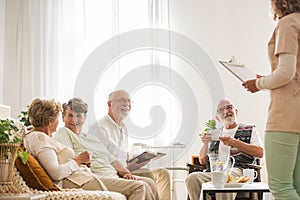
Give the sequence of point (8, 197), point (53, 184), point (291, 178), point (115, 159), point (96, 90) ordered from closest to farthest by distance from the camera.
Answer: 1. point (291, 178)
2. point (8, 197)
3. point (53, 184)
4. point (115, 159)
5. point (96, 90)

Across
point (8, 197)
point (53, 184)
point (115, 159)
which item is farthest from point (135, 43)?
point (8, 197)

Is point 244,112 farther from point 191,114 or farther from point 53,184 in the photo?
point 53,184

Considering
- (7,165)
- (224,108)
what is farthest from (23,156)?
(224,108)

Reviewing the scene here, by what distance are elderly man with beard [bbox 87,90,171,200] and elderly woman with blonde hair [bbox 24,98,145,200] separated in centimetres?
44

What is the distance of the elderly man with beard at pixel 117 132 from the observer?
11.2ft

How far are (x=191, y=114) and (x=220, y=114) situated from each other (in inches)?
12.1

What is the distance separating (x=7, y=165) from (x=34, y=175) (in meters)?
0.26

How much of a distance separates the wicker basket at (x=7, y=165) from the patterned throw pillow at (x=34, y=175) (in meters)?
0.20

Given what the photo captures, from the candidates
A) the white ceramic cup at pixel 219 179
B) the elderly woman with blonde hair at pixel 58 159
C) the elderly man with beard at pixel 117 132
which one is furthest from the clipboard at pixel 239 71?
the elderly man with beard at pixel 117 132

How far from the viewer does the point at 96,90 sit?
363 centimetres

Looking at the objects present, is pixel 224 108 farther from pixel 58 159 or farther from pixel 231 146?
pixel 58 159

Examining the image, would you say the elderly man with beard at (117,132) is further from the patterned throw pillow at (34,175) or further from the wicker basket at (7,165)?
the wicker basket at (7,165)

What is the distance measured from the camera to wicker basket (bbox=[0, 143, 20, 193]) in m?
2.22

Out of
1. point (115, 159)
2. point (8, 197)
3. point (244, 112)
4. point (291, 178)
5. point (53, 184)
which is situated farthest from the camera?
point (244, 112)
